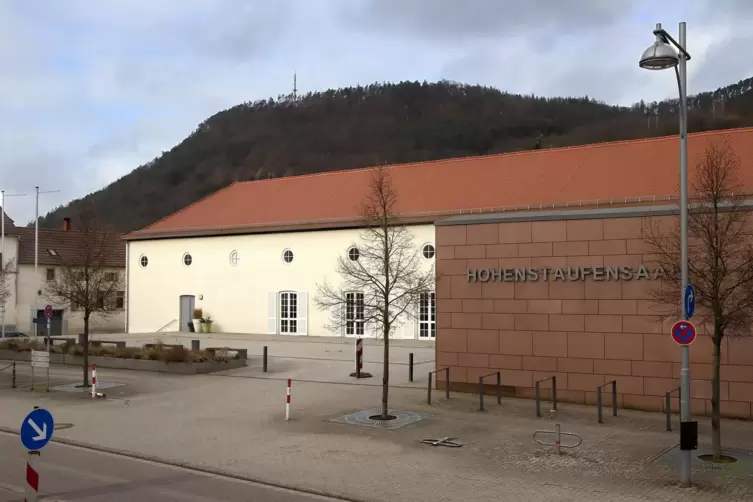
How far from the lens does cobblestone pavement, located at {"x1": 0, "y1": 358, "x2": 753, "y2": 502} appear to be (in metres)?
10.1

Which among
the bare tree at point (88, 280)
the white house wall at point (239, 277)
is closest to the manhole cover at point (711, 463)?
the bare tree at point (88, 280)

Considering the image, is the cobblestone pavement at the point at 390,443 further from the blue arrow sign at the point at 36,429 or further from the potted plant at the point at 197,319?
the potted plant at the point at 197,319

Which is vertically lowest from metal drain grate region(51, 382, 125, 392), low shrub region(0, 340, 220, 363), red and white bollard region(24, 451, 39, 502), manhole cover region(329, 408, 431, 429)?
metal drain grate region(51, 382, 125, 392)

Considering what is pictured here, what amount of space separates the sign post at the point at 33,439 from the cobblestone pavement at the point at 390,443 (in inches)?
153

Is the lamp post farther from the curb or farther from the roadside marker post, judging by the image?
the roadside marker post

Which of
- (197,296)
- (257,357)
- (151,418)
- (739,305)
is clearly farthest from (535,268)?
(197,296)

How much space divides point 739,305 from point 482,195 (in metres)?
23.7

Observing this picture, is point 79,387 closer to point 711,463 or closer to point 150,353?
point 150,353

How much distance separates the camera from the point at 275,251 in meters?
39.3

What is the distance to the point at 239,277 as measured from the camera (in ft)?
133

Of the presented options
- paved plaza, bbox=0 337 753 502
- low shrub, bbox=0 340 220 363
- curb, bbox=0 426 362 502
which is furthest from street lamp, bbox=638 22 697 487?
low shrub, bbox=0 340 220 363

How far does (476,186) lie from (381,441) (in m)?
24.4

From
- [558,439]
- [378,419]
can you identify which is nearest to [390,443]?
[378,419]

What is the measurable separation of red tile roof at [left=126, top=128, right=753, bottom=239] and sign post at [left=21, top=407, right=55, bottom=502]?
79.2 ft
